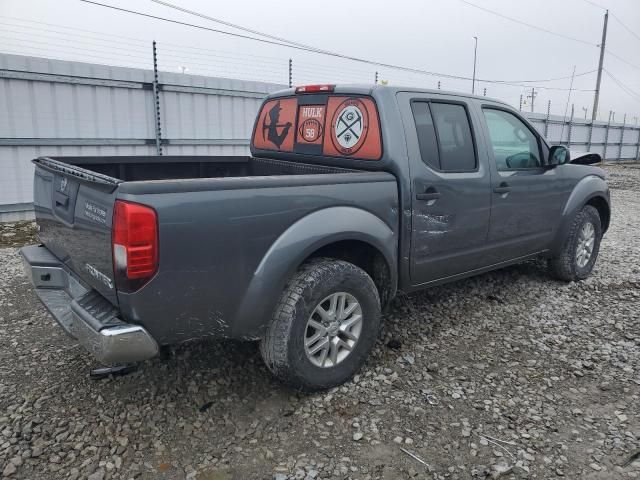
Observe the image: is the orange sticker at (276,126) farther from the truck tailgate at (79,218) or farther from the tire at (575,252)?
the tire at (575,252)

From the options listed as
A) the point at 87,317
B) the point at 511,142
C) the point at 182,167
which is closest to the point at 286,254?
the point at 87,317

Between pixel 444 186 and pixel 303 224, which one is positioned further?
pixel 444 186

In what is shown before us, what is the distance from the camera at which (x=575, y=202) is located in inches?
189

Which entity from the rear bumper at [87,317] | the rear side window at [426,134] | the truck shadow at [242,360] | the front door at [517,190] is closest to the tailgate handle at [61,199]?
the rear bumper at [87,317]

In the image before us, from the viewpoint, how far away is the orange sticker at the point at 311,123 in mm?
3811

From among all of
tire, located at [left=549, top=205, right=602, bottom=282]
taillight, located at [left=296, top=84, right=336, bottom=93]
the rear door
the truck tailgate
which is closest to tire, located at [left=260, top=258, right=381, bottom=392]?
the rear door

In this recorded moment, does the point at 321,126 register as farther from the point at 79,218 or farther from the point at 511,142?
the point at 79,218

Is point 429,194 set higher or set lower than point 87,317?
higher

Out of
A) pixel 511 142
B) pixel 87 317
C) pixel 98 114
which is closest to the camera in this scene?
pixel 87 317

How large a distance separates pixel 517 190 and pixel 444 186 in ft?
3.24

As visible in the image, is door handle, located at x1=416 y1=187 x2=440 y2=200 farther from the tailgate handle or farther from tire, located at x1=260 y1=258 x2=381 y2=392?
the tailgate handle

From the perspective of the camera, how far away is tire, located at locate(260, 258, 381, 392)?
9.14ft

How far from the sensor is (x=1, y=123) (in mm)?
7551

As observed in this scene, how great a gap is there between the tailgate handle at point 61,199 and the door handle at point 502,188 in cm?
302
